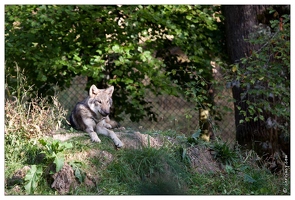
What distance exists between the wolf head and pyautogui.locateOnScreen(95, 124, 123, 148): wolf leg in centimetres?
19

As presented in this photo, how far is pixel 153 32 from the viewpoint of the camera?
29.7ft

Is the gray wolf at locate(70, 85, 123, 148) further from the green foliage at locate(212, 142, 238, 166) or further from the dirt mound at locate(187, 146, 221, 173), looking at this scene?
the green foliage at locate(212, 142, 238, 166)

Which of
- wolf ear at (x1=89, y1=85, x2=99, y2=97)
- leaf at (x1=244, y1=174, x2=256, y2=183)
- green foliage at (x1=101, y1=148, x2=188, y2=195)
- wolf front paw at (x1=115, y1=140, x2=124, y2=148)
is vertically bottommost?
leaf at (x1=244, y1=174, x2=256, y2=183)

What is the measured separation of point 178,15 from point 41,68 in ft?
9.01

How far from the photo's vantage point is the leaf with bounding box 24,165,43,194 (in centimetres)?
541

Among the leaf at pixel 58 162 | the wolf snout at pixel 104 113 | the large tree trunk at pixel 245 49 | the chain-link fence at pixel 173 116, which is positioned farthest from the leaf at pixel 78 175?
the large tree trunk at pixel 245 49

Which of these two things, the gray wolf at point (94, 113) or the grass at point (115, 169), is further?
the gray wolf at point (94, 113)

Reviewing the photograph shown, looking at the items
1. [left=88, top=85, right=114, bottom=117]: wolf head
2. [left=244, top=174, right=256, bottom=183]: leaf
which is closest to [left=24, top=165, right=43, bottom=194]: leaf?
[left=88, top=85, right=114, bottom=117]: wolf head

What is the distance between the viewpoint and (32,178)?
17.9ft

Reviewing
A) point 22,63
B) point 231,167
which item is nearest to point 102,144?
point 231,167

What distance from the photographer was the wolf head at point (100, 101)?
6.60m

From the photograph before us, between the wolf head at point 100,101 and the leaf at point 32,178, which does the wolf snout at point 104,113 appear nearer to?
the wolf head at point 100,101

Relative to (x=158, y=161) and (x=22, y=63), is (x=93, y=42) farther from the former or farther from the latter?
(x=158, y=161)

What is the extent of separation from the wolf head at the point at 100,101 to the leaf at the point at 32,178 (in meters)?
1.36
